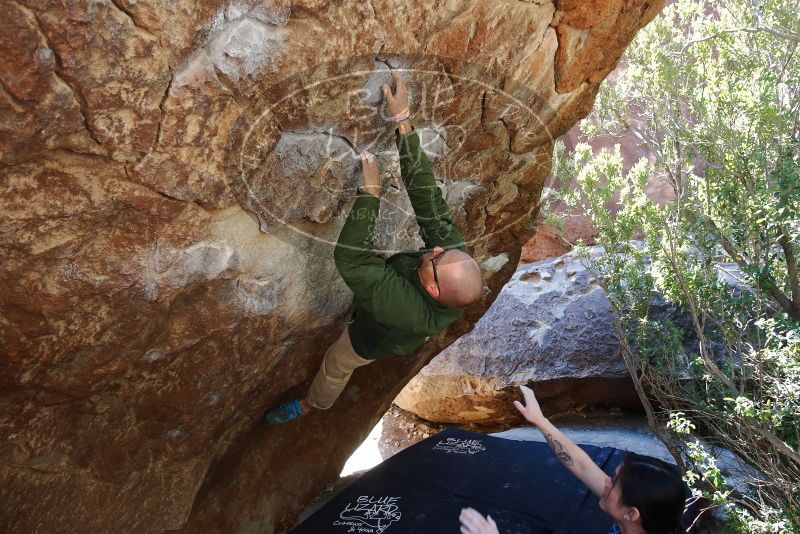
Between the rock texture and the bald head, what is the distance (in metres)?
3.49

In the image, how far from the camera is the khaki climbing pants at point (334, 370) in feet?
9.94

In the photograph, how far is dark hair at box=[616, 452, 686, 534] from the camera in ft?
7.73

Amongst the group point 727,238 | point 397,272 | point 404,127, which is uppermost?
point 404,127

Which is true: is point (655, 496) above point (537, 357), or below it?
above

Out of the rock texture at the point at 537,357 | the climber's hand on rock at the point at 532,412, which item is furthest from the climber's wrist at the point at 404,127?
the rock texture at the point at 537,357

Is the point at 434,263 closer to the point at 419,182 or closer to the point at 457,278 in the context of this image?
the point at 457,278

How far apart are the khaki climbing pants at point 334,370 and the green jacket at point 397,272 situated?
0.13m

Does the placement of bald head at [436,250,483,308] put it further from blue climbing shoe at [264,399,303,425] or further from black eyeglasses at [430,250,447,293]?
blue climbing shoe at [264,399,303,425]

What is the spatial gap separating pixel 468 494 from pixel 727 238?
229cm

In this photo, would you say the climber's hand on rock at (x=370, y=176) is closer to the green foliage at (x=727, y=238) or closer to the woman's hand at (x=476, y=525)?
the woman's hand at (x=476, y=525)

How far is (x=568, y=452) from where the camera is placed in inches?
115

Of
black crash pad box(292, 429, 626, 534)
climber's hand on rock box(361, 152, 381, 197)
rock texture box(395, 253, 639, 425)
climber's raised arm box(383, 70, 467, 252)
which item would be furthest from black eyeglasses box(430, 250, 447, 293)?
rock texture box(395, 253, 639, 425)

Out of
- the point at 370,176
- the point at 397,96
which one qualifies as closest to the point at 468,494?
the point at 370,176

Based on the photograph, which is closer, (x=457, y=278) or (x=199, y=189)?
(x=199, y=189)
